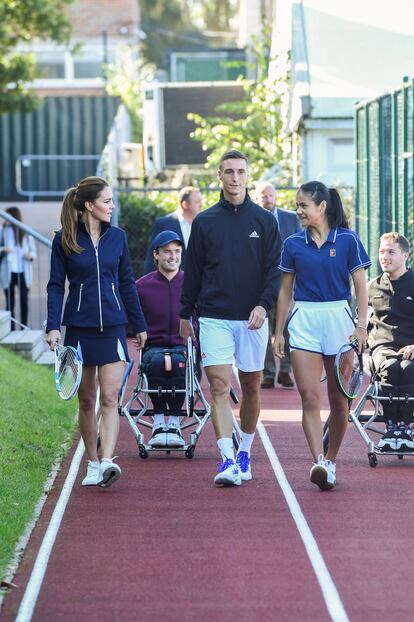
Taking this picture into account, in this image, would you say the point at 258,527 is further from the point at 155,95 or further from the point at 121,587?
the point at 155,95

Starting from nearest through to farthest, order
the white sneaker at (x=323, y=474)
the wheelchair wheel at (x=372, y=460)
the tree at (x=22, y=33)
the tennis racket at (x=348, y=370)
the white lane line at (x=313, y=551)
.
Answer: the white lane line at (x=313, y=551) → the tennis racket at (x=348, y=370) → the white sneaker at (x=323, y=474) → the wheelchair wheel at (x=372, y=460) → the tree at (x=22, y=33)

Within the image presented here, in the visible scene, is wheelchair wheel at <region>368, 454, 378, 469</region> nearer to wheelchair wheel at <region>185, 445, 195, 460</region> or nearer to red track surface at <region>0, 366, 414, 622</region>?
red track surface at <region>0, 366, 414, 622</region>

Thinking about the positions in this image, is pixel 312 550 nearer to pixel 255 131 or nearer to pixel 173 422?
pixel 173 422

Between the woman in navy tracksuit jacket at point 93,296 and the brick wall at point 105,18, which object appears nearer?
the woman in navy tracksuit jacket at point 93,296

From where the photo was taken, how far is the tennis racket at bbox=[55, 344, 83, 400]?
9109 mm

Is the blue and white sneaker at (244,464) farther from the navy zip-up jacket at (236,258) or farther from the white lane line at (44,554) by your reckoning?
the white lane line at (44,554)

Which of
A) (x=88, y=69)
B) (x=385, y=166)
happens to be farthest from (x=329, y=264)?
(x=88, y=69)

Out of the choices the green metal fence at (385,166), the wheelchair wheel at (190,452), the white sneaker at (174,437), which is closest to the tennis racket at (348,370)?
the wheelchair wheel at (190,452)

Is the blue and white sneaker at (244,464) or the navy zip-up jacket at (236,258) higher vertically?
the navy zip-up jacket at (236,258)

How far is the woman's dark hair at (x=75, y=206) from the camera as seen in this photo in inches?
376

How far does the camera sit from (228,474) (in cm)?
973

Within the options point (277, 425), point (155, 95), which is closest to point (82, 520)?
point (277, 425)

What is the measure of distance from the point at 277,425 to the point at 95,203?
3.77m

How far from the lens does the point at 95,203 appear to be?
958 centimetres
